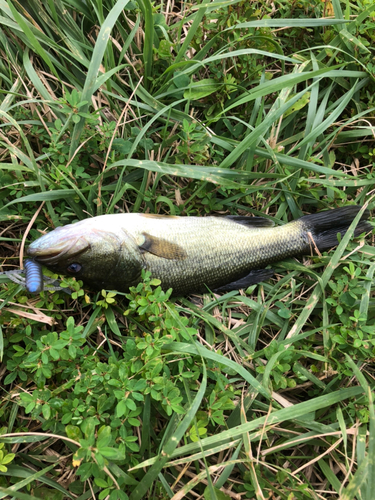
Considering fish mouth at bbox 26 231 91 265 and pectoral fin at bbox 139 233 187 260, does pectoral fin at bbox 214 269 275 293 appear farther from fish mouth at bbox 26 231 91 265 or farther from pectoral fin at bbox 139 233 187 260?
fish mouth at bbox 26 231 91 265

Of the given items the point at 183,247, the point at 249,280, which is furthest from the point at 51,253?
the point at 249,280

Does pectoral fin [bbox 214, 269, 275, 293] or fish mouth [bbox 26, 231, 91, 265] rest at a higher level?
fish mouth [bbox 26, 231, 91, 265]

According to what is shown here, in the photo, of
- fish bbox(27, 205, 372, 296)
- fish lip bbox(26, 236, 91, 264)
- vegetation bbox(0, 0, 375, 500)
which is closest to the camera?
vegetation bbox(0, 0, 375, 500)

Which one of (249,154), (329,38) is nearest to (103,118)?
(249,154)

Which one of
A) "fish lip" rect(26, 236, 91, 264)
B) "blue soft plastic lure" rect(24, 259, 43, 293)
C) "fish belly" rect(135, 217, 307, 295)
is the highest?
"fish lip" rect(26, 236, 91, 264)

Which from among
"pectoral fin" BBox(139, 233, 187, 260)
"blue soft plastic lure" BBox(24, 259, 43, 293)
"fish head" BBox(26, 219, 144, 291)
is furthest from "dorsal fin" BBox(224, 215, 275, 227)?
"blue soft plastic lure" BBox(24, 259, 43, 293)

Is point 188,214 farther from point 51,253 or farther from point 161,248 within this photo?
point 51,253
